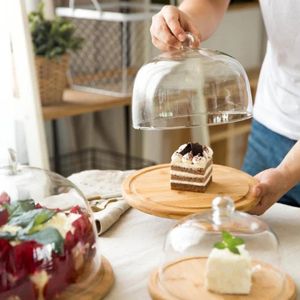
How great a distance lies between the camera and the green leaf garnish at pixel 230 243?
885 millimetres

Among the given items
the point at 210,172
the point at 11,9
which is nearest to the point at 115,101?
the point at 11,9

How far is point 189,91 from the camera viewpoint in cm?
120

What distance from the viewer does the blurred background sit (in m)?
2.14

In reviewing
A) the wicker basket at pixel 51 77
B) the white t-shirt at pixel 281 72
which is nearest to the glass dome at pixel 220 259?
the white t-shirt at pixel 281 72

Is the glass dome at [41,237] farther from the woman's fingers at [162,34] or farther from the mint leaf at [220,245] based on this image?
the woman's fingers at [162,34]

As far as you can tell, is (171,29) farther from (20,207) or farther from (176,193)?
(20,207)

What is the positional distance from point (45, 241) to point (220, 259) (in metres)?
0.24

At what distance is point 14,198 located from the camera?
974mm

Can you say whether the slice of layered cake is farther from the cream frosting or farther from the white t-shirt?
the white t-shirt

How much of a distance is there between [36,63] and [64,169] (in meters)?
0.61

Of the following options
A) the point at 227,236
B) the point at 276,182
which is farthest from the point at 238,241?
the point at 276,182

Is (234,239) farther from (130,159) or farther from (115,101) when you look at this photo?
(130,159)

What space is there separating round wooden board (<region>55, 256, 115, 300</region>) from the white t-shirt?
2.28 feet

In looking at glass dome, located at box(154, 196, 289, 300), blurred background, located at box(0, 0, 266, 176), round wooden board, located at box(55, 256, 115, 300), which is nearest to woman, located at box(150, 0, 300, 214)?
glass dome, located at box(154, 196, 289, 300)
